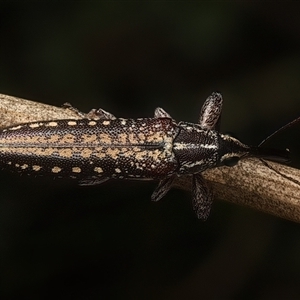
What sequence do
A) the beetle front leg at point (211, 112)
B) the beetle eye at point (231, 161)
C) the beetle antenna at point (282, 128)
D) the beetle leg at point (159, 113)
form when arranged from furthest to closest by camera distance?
1. the beetle leg at point (159, 113)
2. the beetle front leg at point (211, 112)
3. the beetle antenna at point (282, 128)
4. the beetle eye at point (231, 161)

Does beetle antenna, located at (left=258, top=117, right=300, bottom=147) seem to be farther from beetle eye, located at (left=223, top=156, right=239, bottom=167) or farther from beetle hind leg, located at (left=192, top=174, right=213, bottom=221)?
beetle hind leg, located at (left=192, top=174, right=213, bottom=221)

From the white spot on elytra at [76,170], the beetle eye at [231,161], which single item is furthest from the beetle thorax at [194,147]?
the white spot on elytra at [76,170]

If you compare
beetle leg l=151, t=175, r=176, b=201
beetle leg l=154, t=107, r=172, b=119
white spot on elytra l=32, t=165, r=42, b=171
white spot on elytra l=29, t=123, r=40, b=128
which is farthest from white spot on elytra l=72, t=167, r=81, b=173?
beetle leg l=154, t=107, r=172, b=119

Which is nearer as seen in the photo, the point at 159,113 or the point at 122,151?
the point at 122,151

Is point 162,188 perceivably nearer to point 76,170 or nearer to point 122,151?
point 122,151

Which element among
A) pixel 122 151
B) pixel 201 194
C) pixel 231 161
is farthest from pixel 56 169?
pixel 231 161

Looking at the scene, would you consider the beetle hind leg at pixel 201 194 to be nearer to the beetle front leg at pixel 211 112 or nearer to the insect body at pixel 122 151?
the insect body at pixel 122 151

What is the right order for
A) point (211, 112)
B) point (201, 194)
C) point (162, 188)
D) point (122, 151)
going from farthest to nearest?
1. point (211, 112)
2. point (162, 188)
3. point (122, 151)
4. point (201, 194)

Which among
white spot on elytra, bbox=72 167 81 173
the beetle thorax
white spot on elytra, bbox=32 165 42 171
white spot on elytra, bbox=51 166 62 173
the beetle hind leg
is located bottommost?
the beetle hind leg

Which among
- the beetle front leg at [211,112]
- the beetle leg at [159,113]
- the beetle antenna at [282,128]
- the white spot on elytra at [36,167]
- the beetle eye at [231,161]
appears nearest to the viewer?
the beetle eye at [231,161]
